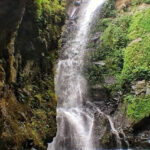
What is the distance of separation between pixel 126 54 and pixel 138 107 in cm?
372

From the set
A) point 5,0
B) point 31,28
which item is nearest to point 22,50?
point 31,28

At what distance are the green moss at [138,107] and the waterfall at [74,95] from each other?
1872mm

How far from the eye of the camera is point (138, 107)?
40.3 feet

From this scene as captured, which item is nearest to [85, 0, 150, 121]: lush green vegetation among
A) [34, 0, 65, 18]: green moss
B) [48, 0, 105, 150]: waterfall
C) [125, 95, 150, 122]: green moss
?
[125, 95, 150, 122]: green moss

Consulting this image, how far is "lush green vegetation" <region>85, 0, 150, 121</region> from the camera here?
12860 millimetres

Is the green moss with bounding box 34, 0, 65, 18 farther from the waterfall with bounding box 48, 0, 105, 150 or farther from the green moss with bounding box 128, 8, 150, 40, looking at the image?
the green moss with bounding box 128, 8, 150, 40

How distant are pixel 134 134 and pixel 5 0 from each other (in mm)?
8193

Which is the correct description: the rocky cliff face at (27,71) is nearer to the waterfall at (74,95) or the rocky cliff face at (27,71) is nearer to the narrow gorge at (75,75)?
the narrow gorge at (75,75)

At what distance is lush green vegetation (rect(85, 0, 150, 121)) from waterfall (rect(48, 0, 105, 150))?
79cm

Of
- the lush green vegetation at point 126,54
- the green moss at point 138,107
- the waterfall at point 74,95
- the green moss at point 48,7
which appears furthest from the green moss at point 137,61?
the green moss at point 48,7

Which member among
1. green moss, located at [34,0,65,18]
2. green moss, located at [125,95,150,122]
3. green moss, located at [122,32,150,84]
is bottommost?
green moss, located at [125,95,150,122]

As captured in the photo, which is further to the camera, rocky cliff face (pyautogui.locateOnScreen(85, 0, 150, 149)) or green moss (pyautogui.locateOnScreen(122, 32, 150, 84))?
green moss (pyautogui.locateOnScreen(122, 32, 150, 84))

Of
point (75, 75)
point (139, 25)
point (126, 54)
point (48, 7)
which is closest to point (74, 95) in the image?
point (75, 75)

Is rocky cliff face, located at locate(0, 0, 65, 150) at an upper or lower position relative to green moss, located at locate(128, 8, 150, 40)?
lower
